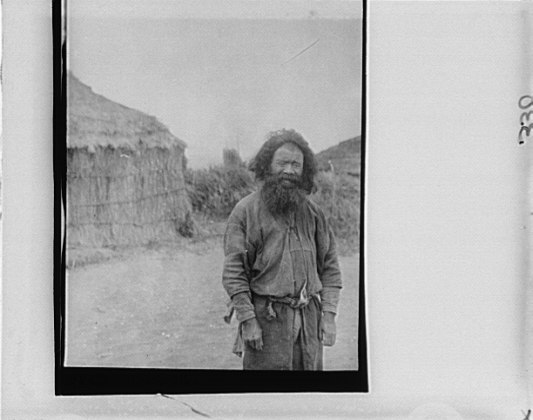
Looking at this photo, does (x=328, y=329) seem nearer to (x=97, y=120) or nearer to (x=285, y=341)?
(x=285, y=341)

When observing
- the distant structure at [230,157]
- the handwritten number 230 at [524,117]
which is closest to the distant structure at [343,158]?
the distant structure at [230,157]

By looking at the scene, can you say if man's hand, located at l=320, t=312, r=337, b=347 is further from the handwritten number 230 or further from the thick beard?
the handwritten number 230

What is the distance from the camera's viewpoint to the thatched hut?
88 cm

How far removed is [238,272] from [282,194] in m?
0.13

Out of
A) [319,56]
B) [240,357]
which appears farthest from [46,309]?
[319,56]

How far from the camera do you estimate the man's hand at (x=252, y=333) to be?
34.9 inches

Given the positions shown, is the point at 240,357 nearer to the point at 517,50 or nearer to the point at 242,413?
the point at 242,413

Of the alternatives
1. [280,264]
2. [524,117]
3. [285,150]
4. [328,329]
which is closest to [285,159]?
[285,150]

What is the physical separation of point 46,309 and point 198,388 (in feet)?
0.80

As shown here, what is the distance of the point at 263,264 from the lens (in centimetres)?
89

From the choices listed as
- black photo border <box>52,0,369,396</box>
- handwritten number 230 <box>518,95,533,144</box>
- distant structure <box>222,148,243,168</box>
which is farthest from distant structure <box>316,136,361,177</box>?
handwritten number 230 <box>518,95,533,144</box>

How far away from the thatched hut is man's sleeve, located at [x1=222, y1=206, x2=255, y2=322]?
0.31ft

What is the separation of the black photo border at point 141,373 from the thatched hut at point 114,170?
0.01 m

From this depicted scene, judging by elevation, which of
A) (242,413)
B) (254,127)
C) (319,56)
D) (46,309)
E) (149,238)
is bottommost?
(242,413)
